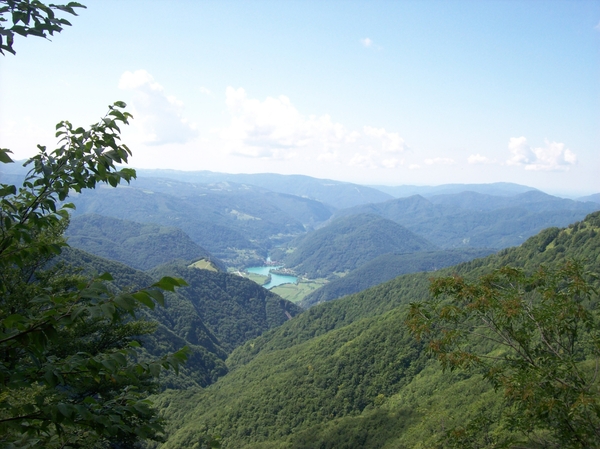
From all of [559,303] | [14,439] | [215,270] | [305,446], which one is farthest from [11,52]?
[215,270]

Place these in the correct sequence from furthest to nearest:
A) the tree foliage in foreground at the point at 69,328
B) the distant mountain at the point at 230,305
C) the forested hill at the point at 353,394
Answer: the distant mountain at the point at 230,305
the forested hill at the point at 353,394
the tree foliage in foreground at the point at 69,328

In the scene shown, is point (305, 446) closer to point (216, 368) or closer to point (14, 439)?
point (14, 439)

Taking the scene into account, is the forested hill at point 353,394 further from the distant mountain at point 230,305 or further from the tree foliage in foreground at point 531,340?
the distant mountain at point 230,305

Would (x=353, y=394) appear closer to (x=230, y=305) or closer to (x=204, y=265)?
(x=230, y=305)

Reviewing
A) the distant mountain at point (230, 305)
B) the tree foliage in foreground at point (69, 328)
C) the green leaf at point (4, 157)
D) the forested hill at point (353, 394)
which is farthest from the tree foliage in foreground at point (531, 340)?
the distant mountain at point (230, 305)

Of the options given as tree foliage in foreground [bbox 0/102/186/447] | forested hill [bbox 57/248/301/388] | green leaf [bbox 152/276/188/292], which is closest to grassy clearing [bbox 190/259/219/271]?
forested hill [bbox 57/248/301/388]
